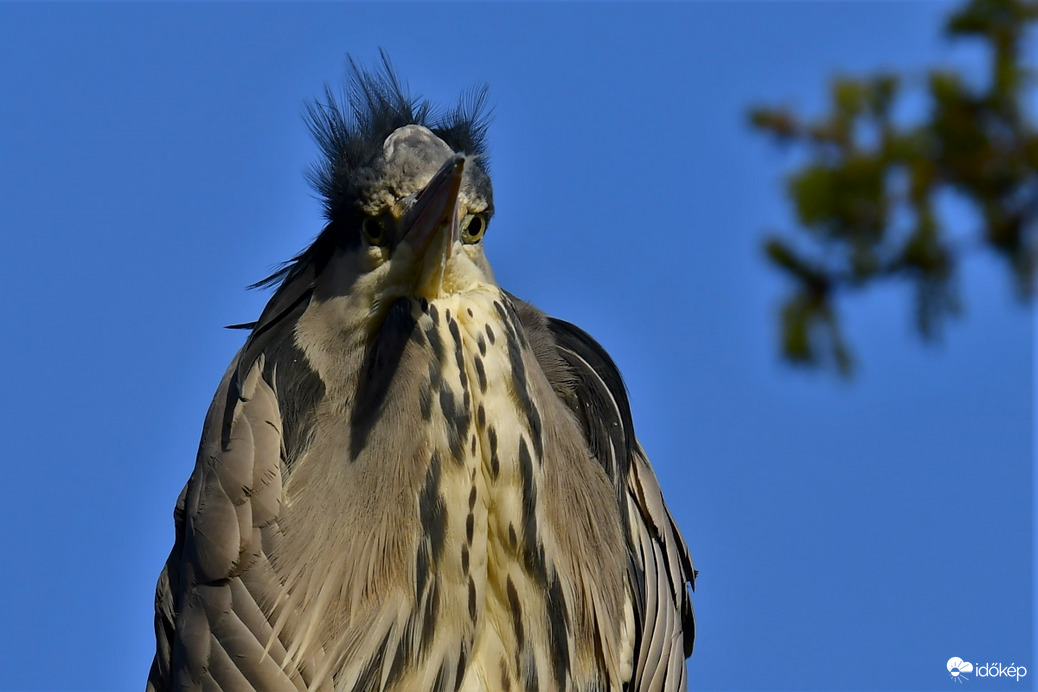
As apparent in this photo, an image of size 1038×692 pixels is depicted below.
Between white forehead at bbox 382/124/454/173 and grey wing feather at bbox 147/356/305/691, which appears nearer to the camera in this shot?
grey wing feather at bbox 147/356/305/691

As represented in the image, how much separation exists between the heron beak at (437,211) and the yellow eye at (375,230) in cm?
9

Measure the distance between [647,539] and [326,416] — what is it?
107 centimetres

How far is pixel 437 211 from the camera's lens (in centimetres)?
310

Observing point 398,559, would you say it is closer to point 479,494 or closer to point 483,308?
point 479,494

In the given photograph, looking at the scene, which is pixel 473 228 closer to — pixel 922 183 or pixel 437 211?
pixel 437 211

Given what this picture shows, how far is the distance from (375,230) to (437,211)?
255 mm

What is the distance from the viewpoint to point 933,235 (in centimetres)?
104

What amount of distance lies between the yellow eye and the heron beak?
0.09m

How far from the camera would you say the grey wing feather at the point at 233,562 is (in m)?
3.09

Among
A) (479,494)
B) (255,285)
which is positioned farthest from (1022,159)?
(255,285)

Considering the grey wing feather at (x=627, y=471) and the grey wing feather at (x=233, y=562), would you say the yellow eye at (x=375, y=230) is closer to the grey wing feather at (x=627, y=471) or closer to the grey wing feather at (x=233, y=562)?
the grey wing feather at (x=233, y=562)

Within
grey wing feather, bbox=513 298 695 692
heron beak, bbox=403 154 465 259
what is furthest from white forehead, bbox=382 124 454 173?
grey wing feather, bbox=513 298 695 692

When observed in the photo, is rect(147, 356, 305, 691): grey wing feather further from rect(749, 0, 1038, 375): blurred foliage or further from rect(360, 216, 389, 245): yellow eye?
rect(749, 0, 1038, 375): blurred foliage

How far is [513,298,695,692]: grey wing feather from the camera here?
367 cm
